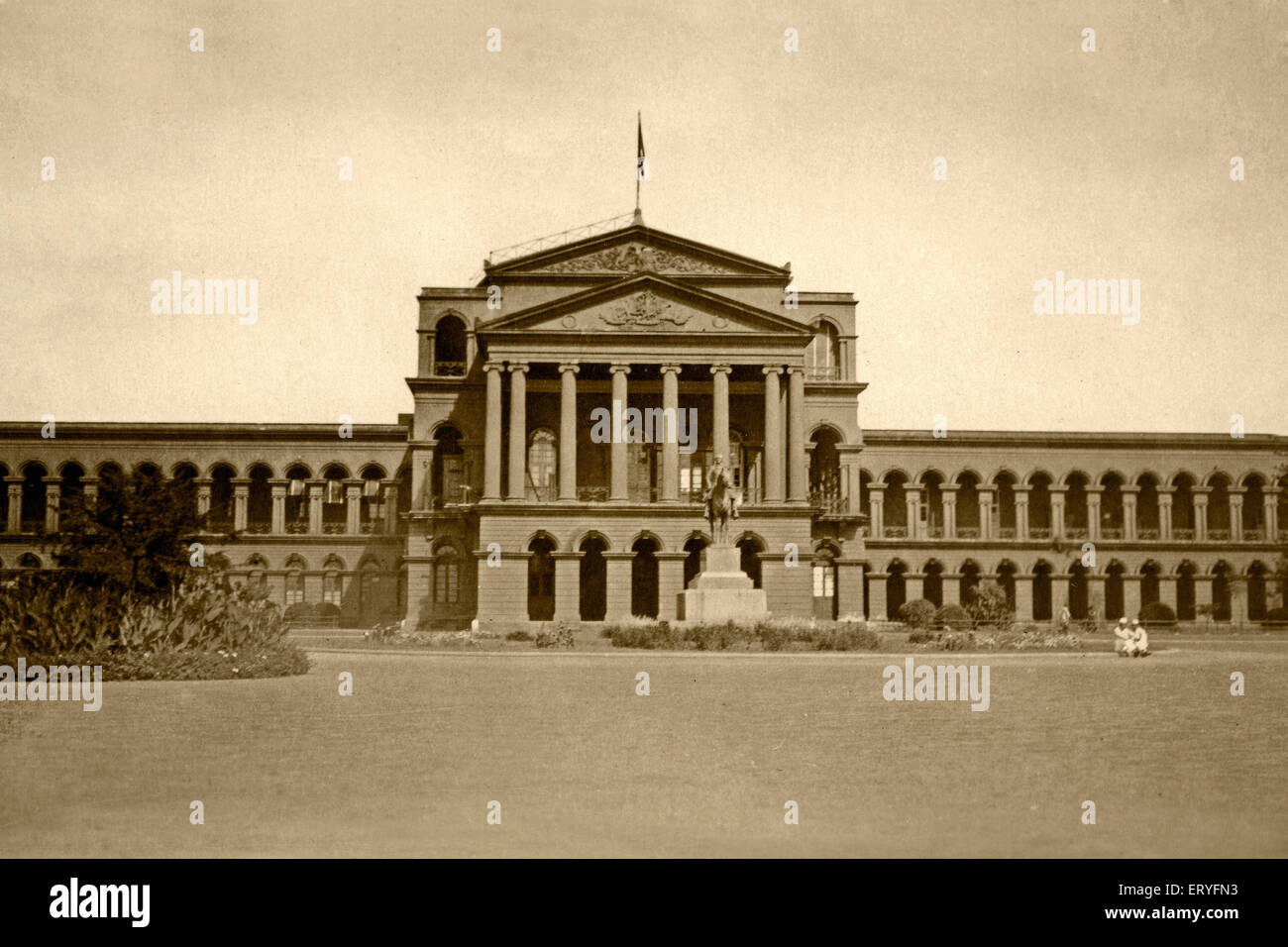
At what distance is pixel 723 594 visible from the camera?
36.8m

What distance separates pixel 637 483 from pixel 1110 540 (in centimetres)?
2556

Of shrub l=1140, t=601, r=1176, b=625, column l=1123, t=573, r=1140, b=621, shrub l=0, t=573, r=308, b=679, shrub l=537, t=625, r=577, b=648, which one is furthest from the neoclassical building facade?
shrub l=0, t=573, r=308, b=679

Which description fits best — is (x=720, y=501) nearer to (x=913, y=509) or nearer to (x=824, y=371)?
(x=824, y=371)

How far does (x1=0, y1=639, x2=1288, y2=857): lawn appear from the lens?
28.8ft

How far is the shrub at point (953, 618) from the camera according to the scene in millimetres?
50447

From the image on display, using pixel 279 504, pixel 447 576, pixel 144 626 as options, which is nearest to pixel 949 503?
pixel 447 576

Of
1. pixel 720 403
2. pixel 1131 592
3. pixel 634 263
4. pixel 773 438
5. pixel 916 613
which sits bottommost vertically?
pixel 916 613

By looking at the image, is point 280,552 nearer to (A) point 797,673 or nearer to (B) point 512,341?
(B) point 512,341

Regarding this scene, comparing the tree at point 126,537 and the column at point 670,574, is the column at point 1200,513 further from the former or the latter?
the tree at point 126,537

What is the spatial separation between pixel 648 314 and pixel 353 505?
66.6 feet

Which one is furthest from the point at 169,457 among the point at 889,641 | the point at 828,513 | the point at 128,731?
the point at 128,731

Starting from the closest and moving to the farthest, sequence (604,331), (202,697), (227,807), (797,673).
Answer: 1. (227,807)
2. (202,697)
3. (797,673)
4. (604,331)

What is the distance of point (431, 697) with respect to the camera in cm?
1888

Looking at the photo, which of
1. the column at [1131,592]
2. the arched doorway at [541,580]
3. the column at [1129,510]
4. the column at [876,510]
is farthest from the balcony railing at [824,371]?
the column at [1131,592]
